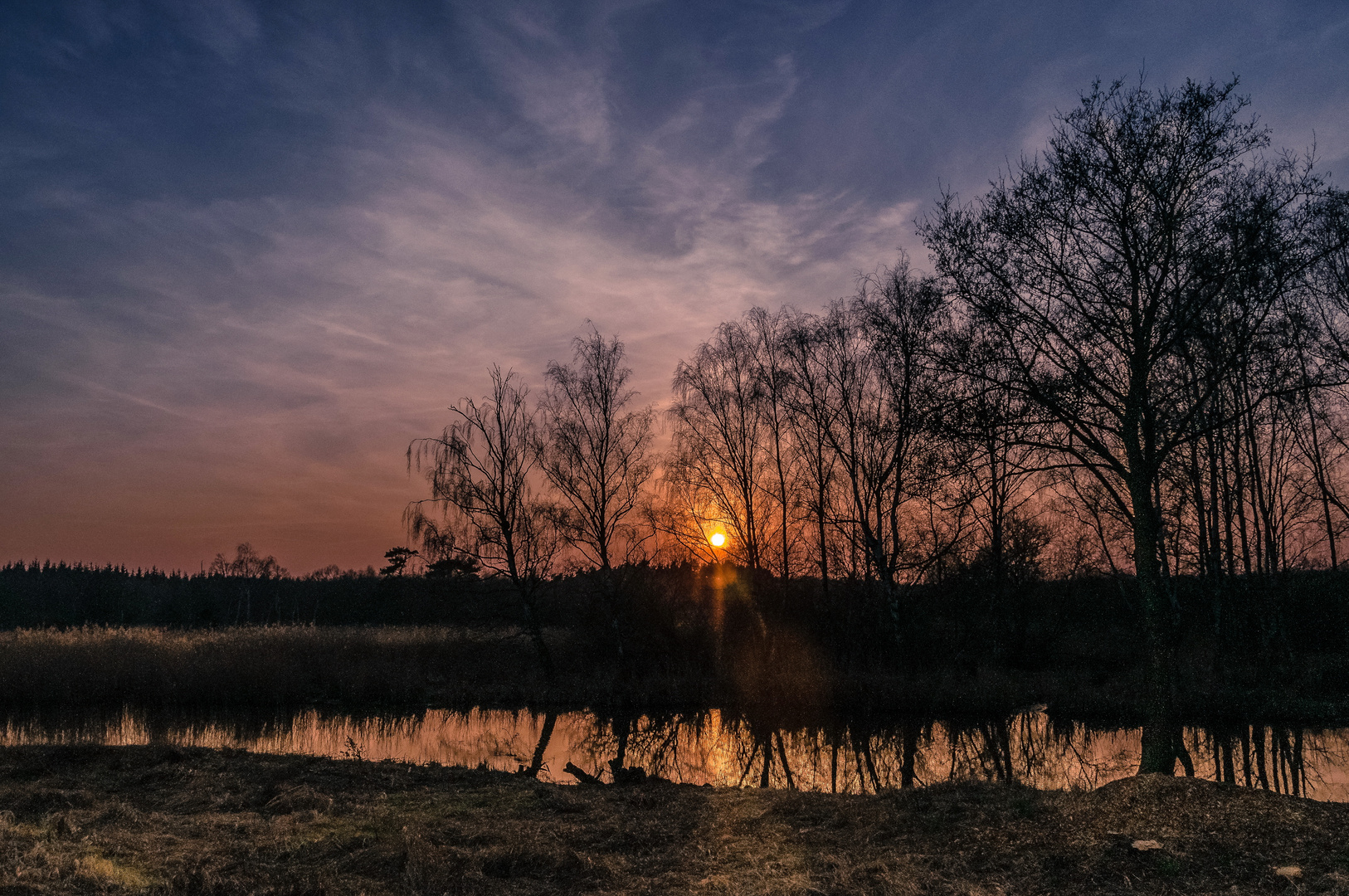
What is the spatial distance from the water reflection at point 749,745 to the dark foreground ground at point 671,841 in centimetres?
367

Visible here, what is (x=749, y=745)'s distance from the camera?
18.7 m

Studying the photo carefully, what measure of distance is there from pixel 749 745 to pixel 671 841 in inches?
418

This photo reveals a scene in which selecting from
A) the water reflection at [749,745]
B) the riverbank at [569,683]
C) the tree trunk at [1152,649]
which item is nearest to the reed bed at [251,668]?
the riverbank at [569,683]

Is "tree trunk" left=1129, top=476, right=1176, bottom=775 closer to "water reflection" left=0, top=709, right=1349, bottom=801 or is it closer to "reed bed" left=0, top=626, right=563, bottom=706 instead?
"water reflection" left=0, top=709, right=1349, bottom=801

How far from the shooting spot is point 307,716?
75.6 feet

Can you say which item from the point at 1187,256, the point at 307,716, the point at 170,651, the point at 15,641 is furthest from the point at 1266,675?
the point at 15,641

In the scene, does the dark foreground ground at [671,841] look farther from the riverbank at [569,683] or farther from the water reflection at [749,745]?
the riverbank at [569,683]

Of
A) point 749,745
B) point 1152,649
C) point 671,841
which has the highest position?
point 1152,649

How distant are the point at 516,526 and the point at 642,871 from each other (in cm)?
2232

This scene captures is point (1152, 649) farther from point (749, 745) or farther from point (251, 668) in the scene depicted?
point (251, 668)

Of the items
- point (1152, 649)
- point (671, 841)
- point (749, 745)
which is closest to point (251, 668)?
point (749, 745)

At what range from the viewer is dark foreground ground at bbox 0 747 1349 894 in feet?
22.2

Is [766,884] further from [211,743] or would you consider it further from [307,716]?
[307,716]

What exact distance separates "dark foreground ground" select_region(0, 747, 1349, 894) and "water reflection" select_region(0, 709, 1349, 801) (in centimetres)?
367
